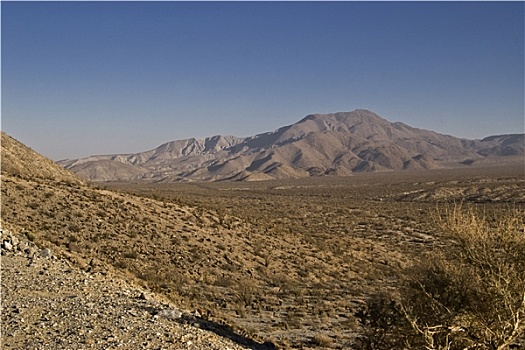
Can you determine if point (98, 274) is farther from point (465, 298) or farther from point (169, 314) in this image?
point (465, 298)

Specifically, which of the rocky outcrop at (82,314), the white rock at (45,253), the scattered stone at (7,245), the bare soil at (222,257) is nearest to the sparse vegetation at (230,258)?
the bare soil at (222,257)

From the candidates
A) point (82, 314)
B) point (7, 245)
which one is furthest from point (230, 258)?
point (82, 314)

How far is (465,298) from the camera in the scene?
8023 mm

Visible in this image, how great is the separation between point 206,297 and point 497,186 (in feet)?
241

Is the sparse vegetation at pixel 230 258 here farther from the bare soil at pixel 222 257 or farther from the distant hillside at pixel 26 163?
the distant hillside at pixel 26 163

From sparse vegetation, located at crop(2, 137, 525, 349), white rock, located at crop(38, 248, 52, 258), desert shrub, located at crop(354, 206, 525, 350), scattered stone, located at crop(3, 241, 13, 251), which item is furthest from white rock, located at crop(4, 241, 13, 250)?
desert shrub, located at crop(354, 206, 525, 350)

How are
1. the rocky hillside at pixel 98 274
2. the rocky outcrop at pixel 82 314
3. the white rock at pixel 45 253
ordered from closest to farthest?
the rocky outcrop at pixel 82 314
the rocky hillside at pixel 98 274
the white rock at pixel 45 253

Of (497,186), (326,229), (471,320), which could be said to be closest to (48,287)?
(471,320)

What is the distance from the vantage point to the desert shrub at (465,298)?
23.1 feet

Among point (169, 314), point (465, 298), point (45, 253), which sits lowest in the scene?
point (169, 314)

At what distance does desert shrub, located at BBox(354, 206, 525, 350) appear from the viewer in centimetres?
704

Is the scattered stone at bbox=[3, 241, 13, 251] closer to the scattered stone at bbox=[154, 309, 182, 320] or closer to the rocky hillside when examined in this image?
the rocky hillside

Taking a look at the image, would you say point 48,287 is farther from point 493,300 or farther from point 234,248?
point 234,248

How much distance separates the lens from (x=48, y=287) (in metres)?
10.2
